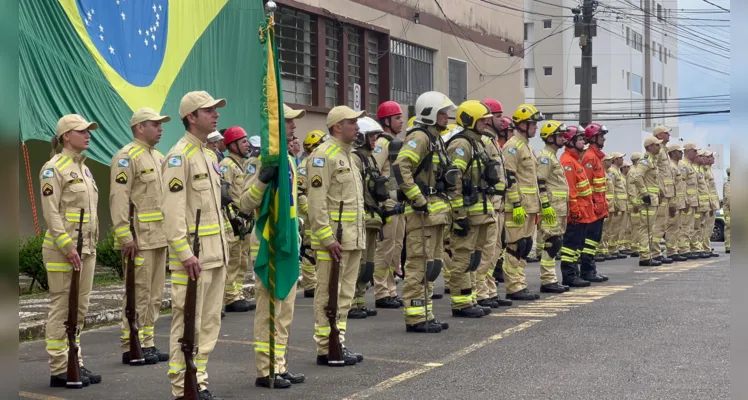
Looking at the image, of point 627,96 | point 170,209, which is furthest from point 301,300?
point 627,96

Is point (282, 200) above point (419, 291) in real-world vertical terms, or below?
above

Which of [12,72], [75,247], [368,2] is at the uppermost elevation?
[368,2]

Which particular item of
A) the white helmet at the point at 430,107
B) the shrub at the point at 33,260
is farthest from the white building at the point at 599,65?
the white helmet at the point at 430,107

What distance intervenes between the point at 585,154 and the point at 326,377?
10.2 meters

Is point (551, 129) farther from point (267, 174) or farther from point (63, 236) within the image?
point (63, 236)

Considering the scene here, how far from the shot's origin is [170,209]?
6902 mm

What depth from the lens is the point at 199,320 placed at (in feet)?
23.2

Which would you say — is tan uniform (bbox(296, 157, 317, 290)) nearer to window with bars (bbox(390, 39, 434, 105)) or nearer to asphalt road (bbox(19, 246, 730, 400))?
asphalt road (bbox(19, 246, 730, 400))

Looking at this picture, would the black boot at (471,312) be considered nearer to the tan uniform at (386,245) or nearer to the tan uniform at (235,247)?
the tan uniform at (386,245)

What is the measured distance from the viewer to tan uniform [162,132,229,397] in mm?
6895

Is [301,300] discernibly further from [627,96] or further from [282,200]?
[627,96]

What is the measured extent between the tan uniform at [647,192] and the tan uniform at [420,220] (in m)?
10.9

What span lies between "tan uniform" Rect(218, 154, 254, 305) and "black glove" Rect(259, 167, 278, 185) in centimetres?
522

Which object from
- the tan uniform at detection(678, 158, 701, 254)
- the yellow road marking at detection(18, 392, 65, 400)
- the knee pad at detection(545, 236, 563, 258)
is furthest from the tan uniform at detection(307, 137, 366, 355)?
the tan uniform at detection(678, 158, 701, 254)
